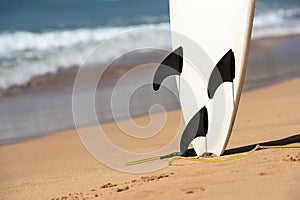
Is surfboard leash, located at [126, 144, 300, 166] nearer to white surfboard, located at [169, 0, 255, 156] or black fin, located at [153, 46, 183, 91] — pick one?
white surfboard, located at [169, 0, 255, 156]

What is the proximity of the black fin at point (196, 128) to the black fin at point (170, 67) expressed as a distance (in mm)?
362

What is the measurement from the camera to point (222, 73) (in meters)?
3.68

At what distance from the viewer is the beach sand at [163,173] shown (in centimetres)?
296

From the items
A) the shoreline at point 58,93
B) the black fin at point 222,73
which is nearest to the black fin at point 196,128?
the black fin at point 222,73

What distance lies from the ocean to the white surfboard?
3398 millimetres

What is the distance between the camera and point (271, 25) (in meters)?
11.3

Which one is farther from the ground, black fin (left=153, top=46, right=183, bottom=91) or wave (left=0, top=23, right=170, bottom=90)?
wave (left=0, top=23, right=170, bottom=90)

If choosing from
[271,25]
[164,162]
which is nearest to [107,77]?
[164,162]

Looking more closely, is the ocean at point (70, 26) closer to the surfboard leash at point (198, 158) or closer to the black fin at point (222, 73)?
the surfboard leash at point (198, 158)

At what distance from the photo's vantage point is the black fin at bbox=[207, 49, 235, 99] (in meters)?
3.64

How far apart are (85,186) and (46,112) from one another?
7.70 feet

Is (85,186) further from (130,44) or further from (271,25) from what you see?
(271,25)

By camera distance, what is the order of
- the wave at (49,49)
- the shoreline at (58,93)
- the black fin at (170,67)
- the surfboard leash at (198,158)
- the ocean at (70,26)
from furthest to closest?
the ocean at (70,26), the wave at (49,49), the shoreline at (58,93), the black fin at (170,67), the surfboard leash at (198,158)

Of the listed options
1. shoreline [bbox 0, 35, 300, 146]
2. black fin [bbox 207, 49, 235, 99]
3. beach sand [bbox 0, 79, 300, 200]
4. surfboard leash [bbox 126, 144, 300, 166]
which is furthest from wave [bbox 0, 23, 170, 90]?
black fin [bbox 207, 49, 235, 99]
